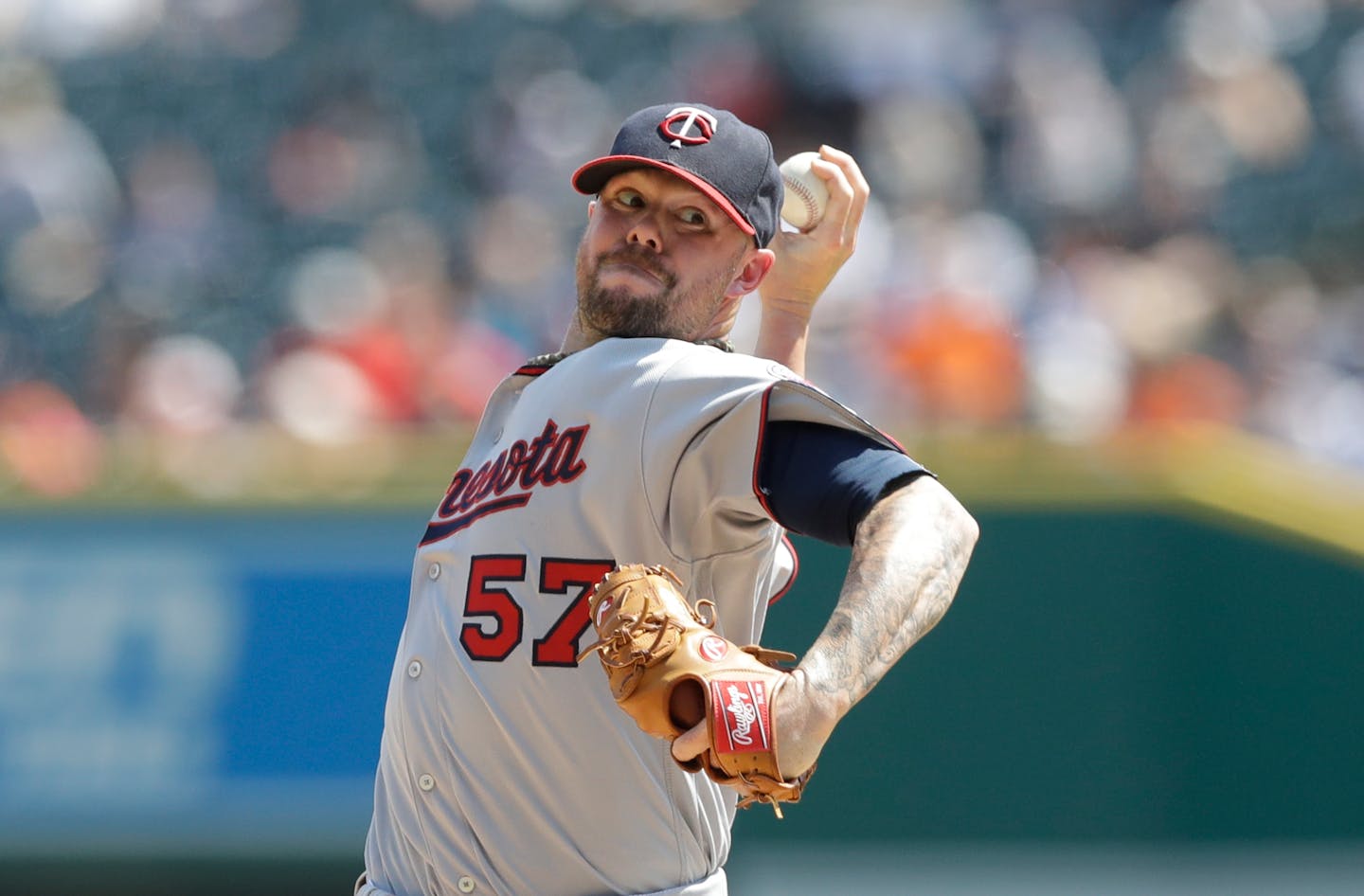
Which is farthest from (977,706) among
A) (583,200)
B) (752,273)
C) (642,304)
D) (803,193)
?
(583,200)

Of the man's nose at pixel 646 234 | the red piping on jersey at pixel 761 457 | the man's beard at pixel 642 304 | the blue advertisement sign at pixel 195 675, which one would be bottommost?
the blue advertisement sign at pixel 195 675

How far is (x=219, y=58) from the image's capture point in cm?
1036

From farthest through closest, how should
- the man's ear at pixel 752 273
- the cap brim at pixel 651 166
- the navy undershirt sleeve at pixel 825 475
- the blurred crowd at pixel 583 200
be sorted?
the blurred crowd at pixel 583 200 < the man's ear at pixel 752 273 < the cap brim at pixel 651 166 < the navy undershirt sleeve at pixel 825 475

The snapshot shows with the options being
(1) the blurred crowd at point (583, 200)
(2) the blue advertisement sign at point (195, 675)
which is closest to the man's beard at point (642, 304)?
(2) the blue advertisement sign at point (195, 675)

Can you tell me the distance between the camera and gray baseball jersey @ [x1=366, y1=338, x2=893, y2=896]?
2.22m

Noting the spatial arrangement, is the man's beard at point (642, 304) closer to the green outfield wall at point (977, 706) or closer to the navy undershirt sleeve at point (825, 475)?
the navy undershirt sleeve at point (825, 475)

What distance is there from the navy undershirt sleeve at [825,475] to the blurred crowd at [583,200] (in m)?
4.98

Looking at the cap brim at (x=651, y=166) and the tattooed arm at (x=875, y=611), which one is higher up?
the cap brim at (x=651, y=166)

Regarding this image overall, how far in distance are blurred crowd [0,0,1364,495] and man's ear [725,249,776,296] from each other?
14.9 feet

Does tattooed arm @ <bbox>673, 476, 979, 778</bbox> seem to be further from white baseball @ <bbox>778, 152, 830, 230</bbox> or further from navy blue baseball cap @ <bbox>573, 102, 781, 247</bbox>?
white baseball @ <bbox>778, 152, 830, 230</bbox>

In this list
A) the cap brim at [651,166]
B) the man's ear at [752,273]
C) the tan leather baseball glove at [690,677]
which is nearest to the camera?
the tan leather baseball glove at [690,677]

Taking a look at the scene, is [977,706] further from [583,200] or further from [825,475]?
[583,200]

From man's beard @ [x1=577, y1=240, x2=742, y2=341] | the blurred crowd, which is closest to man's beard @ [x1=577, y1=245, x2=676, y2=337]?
man's beard @ [x1=577, y1=240, x2=742, y2=341]

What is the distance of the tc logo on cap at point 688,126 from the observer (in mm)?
2355
